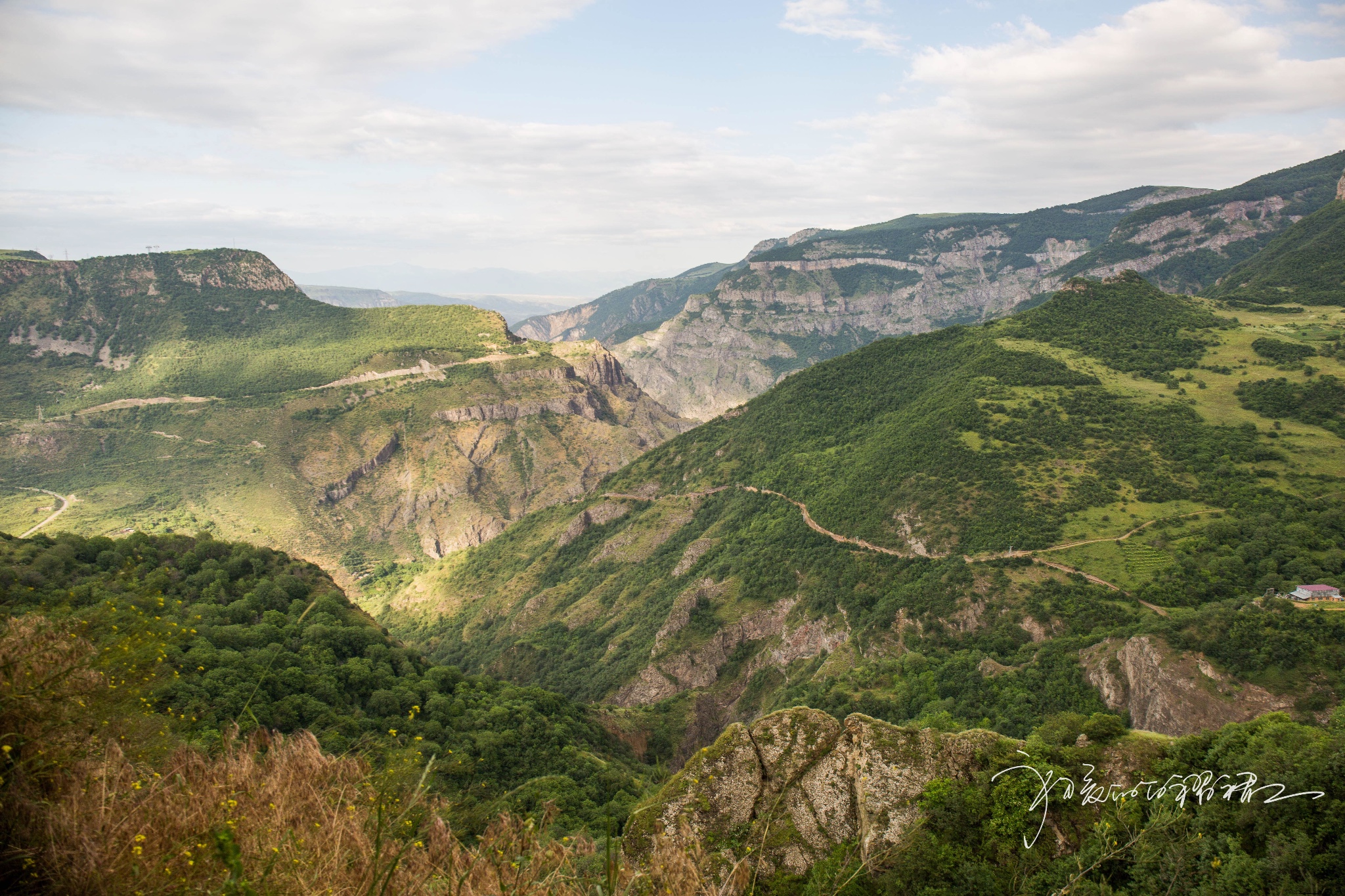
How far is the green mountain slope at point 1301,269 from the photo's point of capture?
130 meters

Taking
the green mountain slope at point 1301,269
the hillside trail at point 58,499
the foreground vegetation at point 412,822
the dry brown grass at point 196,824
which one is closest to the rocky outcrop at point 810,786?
the foreground vegetation at point 412,822

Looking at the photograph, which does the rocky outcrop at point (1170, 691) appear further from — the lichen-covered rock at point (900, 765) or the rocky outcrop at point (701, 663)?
the rocky outcrop at point (701, 663)

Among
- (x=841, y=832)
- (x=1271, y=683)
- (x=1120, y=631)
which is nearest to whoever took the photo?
(x=841, y=832)

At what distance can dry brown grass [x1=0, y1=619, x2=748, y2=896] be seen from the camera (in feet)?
24.8

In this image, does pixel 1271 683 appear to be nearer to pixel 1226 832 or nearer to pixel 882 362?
pixel 1226 832

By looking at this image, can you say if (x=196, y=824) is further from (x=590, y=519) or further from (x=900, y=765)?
(x=590, y=519)

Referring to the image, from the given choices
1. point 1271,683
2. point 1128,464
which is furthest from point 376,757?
point 1128,464

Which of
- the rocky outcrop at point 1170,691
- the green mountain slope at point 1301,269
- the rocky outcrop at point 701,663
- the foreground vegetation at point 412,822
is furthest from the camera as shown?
the green mountain slope at point 1301,269

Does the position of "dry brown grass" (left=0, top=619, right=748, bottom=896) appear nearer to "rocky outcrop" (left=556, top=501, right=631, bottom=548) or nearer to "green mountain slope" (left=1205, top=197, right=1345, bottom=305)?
"rocky outcrop" (left=556, top=501, right=631, bottom=548)

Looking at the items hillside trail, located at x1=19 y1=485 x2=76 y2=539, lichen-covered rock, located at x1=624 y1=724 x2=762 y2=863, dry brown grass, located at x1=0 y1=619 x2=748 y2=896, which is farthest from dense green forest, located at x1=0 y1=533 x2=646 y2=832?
hillside trail, located at x1=19 y1=485 x2=76 y2=539

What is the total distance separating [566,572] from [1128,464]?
10006cm

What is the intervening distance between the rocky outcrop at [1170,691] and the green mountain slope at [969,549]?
6.5 inches

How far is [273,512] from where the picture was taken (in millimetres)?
179625

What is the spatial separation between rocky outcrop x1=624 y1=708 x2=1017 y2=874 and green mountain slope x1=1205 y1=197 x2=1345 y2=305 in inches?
6015
